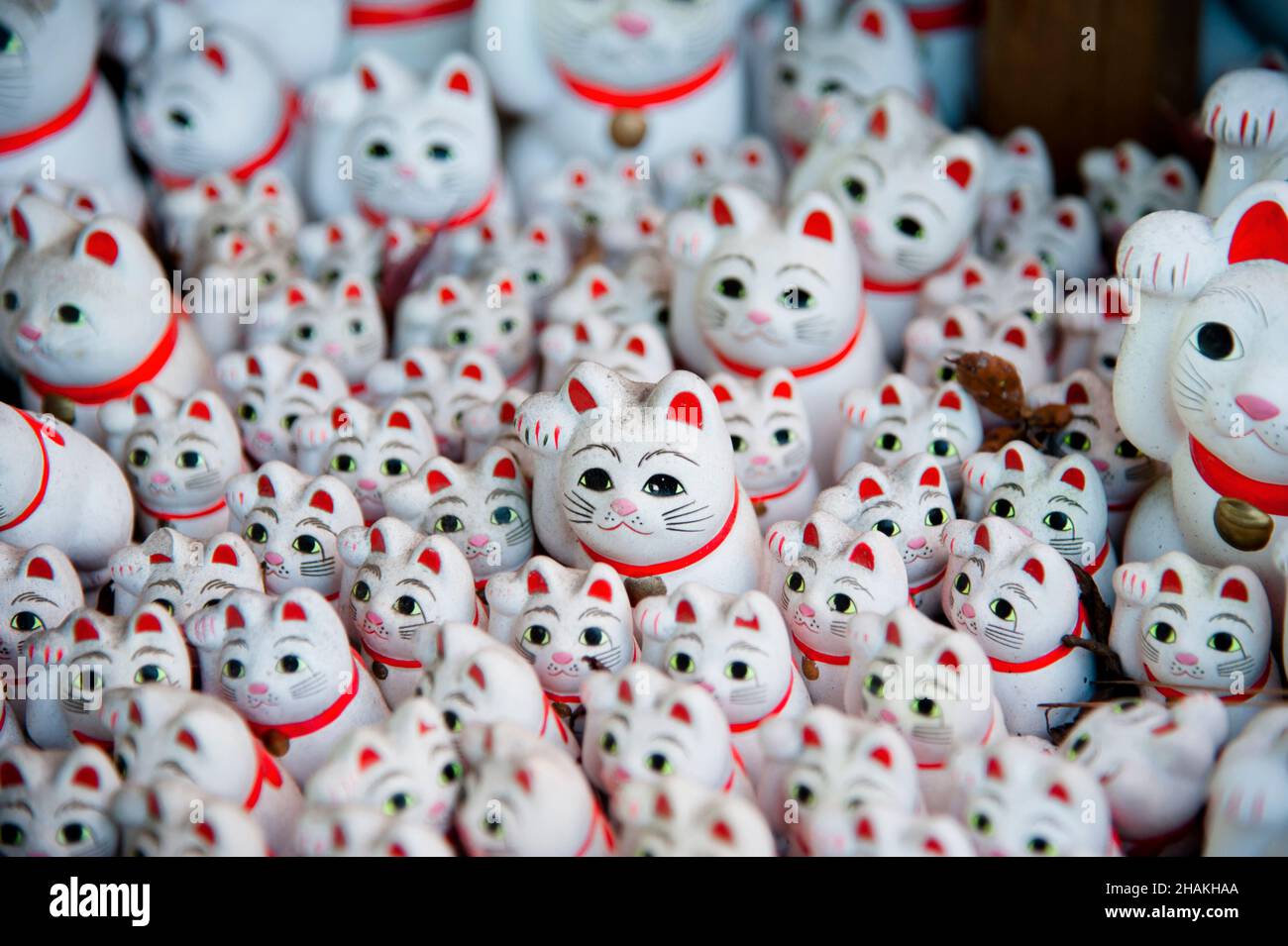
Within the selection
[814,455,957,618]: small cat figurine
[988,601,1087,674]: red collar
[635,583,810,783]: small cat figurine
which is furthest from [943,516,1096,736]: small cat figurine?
[635,583,810,783]: small cat figurine

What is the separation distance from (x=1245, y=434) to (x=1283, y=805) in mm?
420

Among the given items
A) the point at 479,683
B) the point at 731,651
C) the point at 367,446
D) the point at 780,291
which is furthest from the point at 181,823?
the point at 780,291

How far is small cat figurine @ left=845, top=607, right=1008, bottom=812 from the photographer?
58.7 inches

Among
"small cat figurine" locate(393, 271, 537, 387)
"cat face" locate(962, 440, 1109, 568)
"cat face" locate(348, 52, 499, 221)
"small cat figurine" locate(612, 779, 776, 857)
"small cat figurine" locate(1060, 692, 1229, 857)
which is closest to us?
"small cat figurine" locate(612, 779, 776, 857)

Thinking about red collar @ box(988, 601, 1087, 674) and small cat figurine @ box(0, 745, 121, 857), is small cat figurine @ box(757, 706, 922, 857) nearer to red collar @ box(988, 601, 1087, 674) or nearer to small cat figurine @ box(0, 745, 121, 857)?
red collar @ box(988, 601, 1087, 674)

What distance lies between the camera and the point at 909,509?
1.82 meters

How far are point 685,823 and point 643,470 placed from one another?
0.44m

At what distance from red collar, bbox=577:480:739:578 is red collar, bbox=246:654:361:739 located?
0.34 meters

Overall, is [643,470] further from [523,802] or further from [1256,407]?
[1256,407]

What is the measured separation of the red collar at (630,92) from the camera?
2525 mm

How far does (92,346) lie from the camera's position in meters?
2.00
